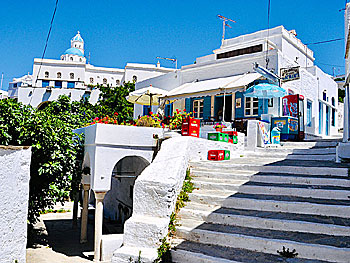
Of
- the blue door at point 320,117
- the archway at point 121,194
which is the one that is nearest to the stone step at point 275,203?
the archway at point 121,194

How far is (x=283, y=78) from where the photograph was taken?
15156mm

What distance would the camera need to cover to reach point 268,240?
482 cm

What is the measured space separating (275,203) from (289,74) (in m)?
10.6

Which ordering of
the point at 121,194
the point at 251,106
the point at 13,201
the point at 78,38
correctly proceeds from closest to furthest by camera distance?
the point at 13,201, the point at 121,194, the point at 251,106, the point at 78,38

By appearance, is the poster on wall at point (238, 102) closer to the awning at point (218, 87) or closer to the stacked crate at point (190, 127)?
the awning at point (218, 87)

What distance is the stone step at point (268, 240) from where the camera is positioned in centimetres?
444

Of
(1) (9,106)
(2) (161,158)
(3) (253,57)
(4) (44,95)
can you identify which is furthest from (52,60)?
(2) (161,158)

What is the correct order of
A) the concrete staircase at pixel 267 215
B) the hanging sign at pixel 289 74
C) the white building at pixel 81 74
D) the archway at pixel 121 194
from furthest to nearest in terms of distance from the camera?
the white building at pixel 81 74, the hanging sign at pixel 289 74, the archway at pixel 121 194, the concrete staircase at pixel 267 215

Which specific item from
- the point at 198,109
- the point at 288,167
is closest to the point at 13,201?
the point at 288,167

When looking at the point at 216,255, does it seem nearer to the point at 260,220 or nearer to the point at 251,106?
the point at 260,220

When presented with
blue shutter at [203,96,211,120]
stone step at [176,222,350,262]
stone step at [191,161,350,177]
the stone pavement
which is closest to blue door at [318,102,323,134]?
blue shutter at [203,96,211,120]

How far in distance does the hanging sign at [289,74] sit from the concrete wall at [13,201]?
1196 centimetres

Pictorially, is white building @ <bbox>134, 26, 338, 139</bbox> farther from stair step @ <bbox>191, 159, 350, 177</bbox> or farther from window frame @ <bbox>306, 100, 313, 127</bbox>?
stair step @ <bbox>191, 159, 350, 177</bbox>

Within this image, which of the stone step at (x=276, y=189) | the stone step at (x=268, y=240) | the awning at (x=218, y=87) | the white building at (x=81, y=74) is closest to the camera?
the stone step at (x=268, y=240)
